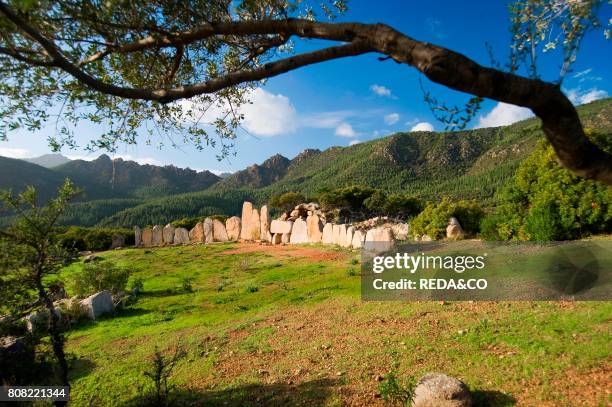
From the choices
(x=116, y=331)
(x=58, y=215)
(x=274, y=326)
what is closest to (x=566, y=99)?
(x=58, y=215)

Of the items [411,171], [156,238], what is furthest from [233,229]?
[411,171]

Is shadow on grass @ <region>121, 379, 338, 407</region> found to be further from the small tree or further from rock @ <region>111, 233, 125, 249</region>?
rock @ <region>111, 233, 125, 249</region>

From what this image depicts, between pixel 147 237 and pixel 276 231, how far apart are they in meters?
13.3

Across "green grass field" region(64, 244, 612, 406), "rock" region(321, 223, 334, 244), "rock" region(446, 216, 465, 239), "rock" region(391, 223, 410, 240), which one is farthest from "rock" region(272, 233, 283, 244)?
"green grass field" region(64, 244, 612, 406)

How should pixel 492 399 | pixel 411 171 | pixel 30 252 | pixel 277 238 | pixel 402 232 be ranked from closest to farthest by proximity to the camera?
1. pixel 492 399
2. pixel 30 252
3. pixel 277 238
4. pixel 402 232
5. pixel 411 171

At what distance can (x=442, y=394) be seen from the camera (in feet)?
14.0

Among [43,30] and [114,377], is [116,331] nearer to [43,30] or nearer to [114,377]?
[114,377]

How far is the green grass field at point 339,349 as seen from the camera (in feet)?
16.2

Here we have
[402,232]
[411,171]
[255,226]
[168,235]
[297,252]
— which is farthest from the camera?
[411,171]

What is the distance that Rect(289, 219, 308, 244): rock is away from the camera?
90.3ft

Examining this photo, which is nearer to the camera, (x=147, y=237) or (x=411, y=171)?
(x=147, y=237)

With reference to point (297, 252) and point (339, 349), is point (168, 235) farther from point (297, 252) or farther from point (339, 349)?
point (339, 349)

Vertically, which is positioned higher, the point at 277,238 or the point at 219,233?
the point at 219,233

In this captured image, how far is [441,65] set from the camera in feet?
8.91
